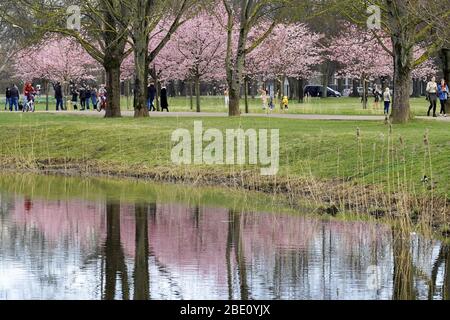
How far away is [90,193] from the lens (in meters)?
27.4

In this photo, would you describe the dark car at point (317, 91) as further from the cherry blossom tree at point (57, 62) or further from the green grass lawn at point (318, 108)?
the cherry blossom tree at point (57, 62)

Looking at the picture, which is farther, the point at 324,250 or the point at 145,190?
the point at 145,190

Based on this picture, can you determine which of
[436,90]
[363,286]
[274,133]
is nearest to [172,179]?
[274,133]

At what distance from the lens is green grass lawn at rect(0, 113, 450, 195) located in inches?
998

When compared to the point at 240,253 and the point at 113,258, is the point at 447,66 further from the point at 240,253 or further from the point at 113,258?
the point at 113,258

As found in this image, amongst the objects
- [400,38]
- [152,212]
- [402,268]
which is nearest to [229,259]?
[402,268]

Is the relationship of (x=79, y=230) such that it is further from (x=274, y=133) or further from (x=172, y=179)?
(x=274, y=133)

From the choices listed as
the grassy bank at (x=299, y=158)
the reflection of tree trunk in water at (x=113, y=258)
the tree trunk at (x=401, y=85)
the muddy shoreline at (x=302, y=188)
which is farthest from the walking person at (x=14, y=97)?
the reflection of tree trunk in water at (x=113, y=258)

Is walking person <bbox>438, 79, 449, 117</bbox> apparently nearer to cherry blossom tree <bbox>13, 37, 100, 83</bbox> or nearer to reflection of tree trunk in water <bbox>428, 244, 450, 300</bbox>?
reflection of tree trunk in water <bbox>428, 244, 450, 300</bbox>

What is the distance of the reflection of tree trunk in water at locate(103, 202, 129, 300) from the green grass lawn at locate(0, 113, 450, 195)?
5474 mm

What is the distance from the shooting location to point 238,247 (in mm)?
19078

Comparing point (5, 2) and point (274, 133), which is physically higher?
point (5, 2)

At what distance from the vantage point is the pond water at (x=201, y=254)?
15414mm
